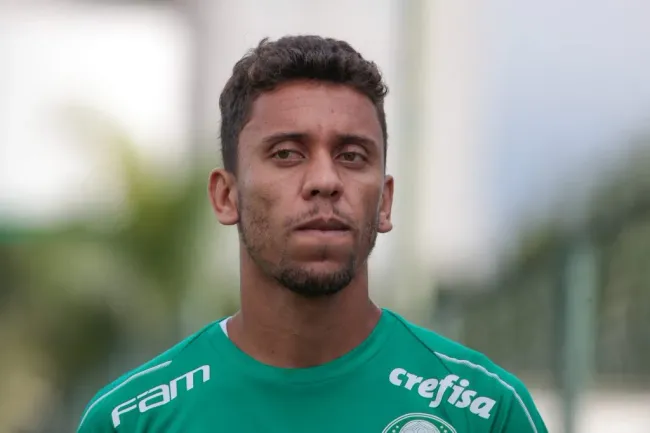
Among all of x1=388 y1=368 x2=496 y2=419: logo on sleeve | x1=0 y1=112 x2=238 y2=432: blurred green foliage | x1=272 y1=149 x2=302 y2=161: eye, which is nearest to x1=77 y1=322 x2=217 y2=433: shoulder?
x1=388 y1=368 x2=496 y2=419: logo on sleeve

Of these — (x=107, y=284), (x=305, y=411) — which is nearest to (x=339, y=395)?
(x=305, y=411)

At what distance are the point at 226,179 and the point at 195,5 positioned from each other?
26.3 metres

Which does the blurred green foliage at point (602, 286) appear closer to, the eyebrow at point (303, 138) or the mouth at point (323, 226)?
the eyebrow at point (303, 138)

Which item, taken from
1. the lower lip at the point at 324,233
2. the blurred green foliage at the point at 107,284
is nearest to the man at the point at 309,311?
the lower lip at the point at 324,233

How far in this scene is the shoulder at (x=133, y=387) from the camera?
12.4 ft

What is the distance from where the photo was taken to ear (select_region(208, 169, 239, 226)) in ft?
12.4

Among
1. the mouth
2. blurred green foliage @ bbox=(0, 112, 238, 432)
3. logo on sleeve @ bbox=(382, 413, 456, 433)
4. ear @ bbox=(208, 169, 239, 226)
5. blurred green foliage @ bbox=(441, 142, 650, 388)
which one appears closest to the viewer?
the mouth

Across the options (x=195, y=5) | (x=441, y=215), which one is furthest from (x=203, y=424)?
(x=195, y=5)

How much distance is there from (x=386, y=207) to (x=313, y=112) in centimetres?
39

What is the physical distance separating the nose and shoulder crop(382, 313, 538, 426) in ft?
2.08

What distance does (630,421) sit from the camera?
666 cm

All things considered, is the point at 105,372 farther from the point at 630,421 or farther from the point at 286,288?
the point at 286,288

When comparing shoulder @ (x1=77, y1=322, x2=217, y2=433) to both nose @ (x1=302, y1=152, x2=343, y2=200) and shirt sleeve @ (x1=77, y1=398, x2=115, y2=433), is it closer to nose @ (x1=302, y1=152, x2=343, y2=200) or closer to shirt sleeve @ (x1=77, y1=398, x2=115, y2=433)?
shirt sleeve @ (x1=77, y1=398, x2=115, y2=433)

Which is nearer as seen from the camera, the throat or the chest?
the chest
